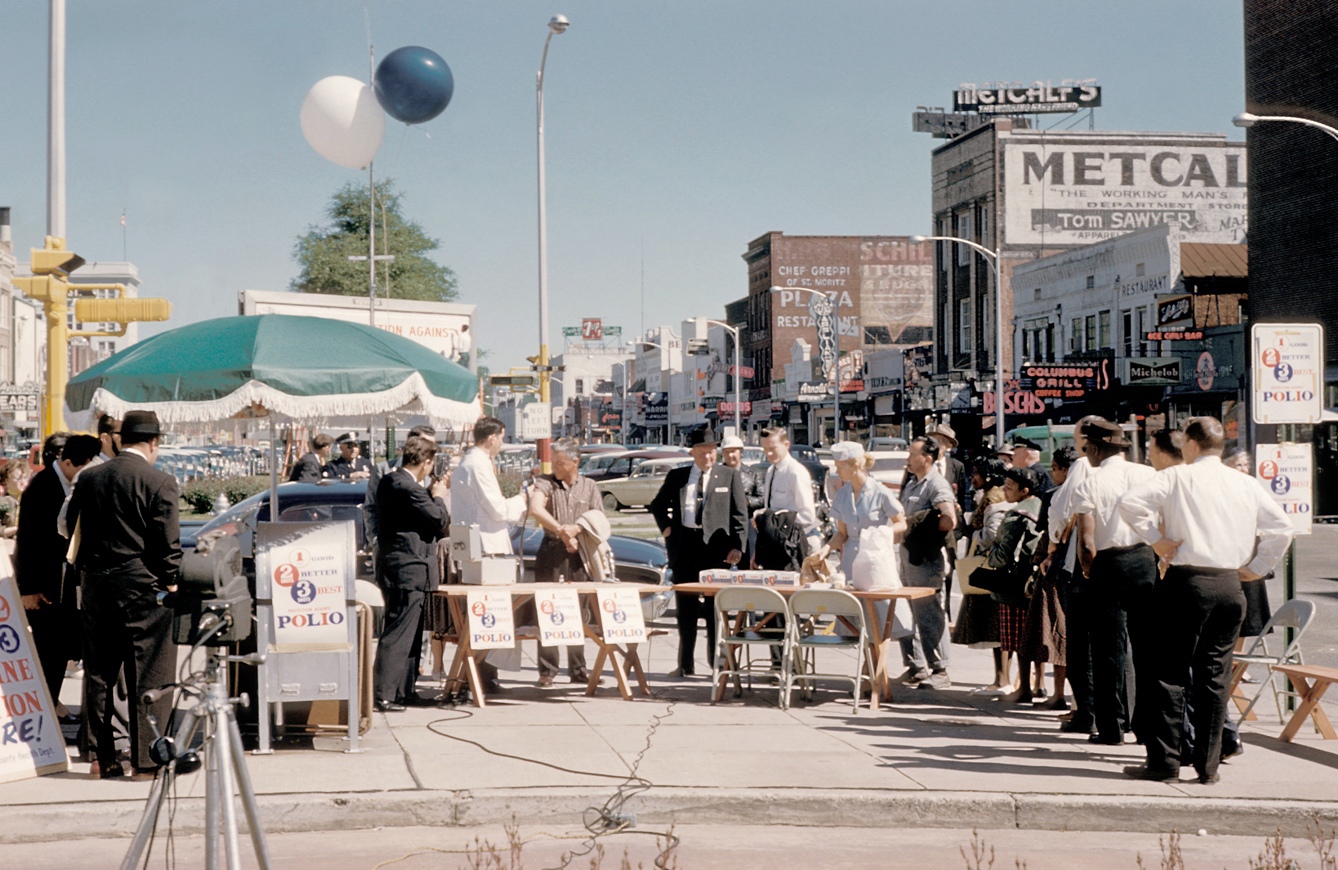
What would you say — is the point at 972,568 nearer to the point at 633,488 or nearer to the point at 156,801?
the point at 156,801

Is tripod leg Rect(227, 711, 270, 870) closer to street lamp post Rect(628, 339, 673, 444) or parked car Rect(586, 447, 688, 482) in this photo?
parked car Rect(586, 447, 688, 482)

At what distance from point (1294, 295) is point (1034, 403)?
27.0 ft

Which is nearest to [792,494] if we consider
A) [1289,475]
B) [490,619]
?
[490,619]

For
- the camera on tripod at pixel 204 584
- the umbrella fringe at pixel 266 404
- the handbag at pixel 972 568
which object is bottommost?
the handbag at pixel 972 568

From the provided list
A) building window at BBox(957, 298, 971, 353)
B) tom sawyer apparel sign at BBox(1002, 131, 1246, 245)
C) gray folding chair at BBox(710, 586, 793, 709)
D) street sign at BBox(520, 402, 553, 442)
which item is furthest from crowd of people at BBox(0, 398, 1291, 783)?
building window at BBox(957, 298, 971, 353)

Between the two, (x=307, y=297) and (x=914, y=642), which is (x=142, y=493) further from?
(x=307, y=297)

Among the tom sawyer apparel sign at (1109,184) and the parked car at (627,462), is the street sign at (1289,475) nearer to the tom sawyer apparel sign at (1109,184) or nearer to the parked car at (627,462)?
the parked car at (627,462)

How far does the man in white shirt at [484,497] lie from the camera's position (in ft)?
33.7

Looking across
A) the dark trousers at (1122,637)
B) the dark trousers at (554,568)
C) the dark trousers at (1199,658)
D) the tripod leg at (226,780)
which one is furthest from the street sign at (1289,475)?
the tripod leg at (226,780)

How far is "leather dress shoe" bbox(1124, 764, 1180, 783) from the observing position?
7543 millimetres

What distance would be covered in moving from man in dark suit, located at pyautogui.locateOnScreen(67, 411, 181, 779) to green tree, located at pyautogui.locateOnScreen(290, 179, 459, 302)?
223 ft

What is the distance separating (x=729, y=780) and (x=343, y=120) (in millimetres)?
5620

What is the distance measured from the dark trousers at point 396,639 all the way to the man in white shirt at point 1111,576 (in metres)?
4.53

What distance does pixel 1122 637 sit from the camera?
8.59 metres
